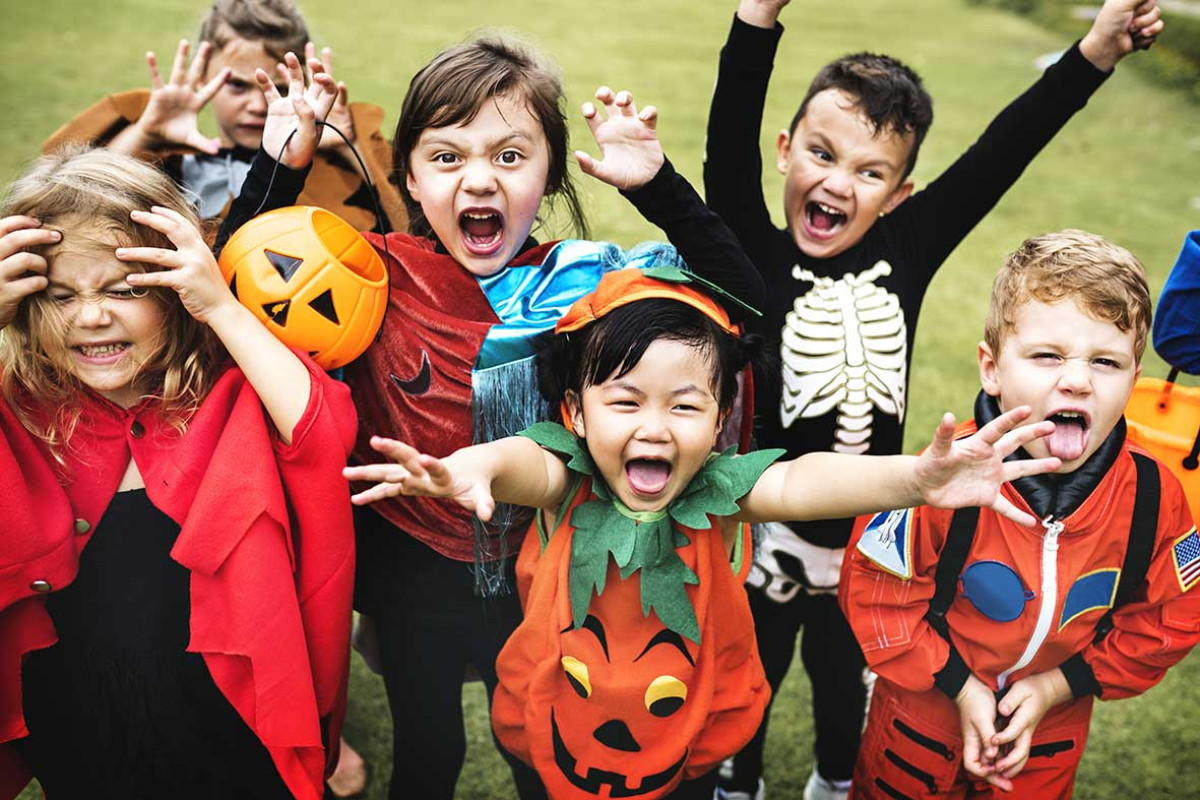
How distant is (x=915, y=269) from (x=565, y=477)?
3.39 ft

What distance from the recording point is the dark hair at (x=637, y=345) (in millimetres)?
1821

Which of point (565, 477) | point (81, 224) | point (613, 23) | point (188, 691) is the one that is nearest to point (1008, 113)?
point (565, 477)

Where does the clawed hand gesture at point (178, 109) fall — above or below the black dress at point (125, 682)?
above

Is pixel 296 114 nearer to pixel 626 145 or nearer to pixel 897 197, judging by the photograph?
pixel 626 145

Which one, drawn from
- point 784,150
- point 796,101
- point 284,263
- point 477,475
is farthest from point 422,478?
point 796,101

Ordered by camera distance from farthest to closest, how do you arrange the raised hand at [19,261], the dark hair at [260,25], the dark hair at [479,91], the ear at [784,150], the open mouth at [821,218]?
the dark hair at [260,25] < the ear at [784,150] < the open mouth at [821,218] < the dark hair at [479,91] < the raised hand at [19,261]

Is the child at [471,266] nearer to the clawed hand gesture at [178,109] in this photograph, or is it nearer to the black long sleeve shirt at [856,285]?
the black long sleeve shirt at [856,285]

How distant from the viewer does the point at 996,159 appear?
2.33 m

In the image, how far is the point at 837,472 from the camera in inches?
69.9

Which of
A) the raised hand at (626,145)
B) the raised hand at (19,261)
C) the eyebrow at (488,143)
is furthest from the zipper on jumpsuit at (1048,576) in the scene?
the raised hand at (19,261)

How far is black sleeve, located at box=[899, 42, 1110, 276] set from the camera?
228 centimetres

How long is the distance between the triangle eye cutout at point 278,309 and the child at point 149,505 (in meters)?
0.05

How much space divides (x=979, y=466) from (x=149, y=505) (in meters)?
1.46

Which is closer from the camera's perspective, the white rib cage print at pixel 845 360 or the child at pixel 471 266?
the child at pixel 471 266
